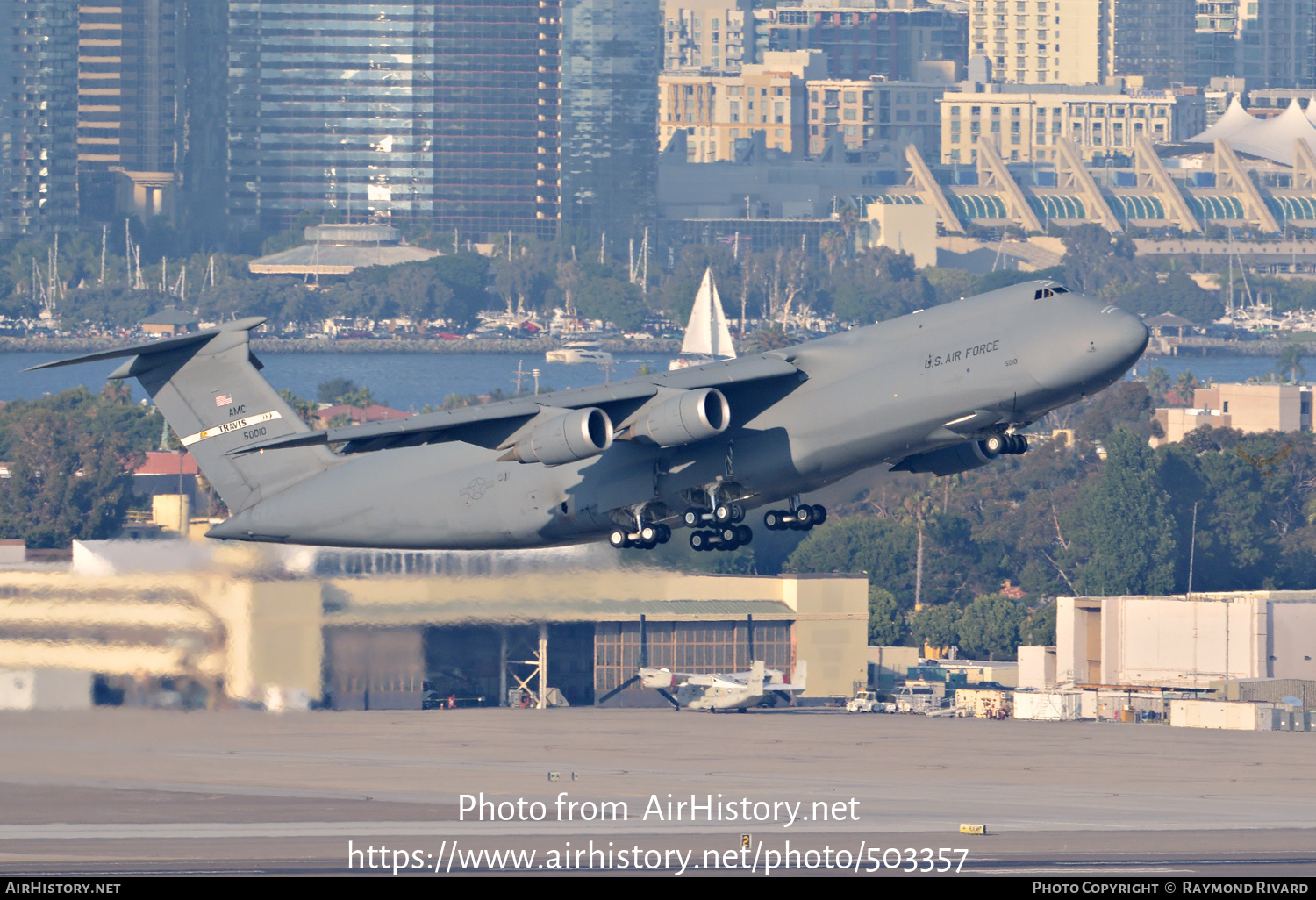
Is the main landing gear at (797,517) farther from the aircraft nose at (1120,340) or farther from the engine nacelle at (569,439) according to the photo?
the aircraft nose at (1120,340)

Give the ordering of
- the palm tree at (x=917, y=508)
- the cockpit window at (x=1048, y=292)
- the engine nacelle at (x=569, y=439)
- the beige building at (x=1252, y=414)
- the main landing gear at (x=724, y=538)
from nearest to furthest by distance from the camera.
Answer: the engine nacelle at (x=569, y=439)
the cockpit window at (x=1048, y=292)
the main landing gear at (x=724, y=538)
the palm tree at (x=917, y=508)
the beige building at (x=1252, y=414)

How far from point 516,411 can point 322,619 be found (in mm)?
12104

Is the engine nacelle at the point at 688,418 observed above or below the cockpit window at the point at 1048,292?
below

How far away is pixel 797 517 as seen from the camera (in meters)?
45.3

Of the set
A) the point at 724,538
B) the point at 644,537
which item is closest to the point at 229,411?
the point at 644,537

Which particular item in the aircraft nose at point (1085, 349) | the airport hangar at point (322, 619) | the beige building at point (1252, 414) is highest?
the aircraft nose at point (1085, 349)

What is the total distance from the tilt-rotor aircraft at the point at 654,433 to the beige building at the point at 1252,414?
4744 inches

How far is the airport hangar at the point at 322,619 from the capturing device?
48281 mm

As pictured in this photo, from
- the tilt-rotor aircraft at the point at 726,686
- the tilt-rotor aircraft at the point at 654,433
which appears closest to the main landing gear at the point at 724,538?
the tilt-rotor aircraft at the point at 654,433

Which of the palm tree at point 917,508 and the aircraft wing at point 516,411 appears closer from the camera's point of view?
the aircraft wing at point 516,411

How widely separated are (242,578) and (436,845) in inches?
413

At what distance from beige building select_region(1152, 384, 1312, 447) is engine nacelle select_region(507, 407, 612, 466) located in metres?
124

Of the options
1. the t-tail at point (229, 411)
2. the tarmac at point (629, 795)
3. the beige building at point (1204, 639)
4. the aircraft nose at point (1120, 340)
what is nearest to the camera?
the tarmac at point (629, 795)

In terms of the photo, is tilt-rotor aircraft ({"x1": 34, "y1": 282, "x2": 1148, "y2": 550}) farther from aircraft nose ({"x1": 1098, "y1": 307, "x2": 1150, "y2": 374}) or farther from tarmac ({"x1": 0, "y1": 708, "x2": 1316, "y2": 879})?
tarmac ({"x1": 0, "y1": 708, "x2": 1316, "y2": 879})
